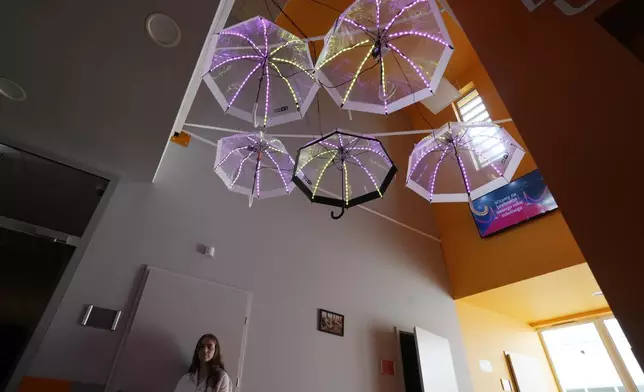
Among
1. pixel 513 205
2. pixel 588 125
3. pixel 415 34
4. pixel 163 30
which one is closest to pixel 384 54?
pixel 415 34

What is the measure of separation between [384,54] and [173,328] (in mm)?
2773

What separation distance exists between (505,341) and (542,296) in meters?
1.01

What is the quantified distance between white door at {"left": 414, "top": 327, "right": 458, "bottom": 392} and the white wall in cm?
27

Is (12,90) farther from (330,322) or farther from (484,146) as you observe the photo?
(484,146)

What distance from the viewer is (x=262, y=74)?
2975 mm

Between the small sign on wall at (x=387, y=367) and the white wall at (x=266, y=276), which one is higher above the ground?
the white wall at (x=266, y=276)

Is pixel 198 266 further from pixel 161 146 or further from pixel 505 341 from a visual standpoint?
pixel 505 341

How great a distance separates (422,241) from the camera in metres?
5.80

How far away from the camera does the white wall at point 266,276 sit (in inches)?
109

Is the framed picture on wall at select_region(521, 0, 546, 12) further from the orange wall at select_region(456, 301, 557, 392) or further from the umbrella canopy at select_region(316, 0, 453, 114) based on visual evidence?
the orange wall at select_region(456, 301, 557, 392)

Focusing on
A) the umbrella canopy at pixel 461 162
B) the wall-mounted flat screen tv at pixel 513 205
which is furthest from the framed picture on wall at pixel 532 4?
the wall-mounted flat screen tv at pixel 513 205

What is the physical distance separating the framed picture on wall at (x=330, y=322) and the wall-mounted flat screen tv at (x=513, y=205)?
2692mm

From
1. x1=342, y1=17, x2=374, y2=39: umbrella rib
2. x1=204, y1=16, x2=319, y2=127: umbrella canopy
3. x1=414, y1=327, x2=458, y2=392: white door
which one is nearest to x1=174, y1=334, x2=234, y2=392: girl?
x1=204, y1=16, x2=319, y2=127: umbrella canopy

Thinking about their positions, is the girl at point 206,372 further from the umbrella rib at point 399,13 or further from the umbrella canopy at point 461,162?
the umbrella rib at point 399,13
